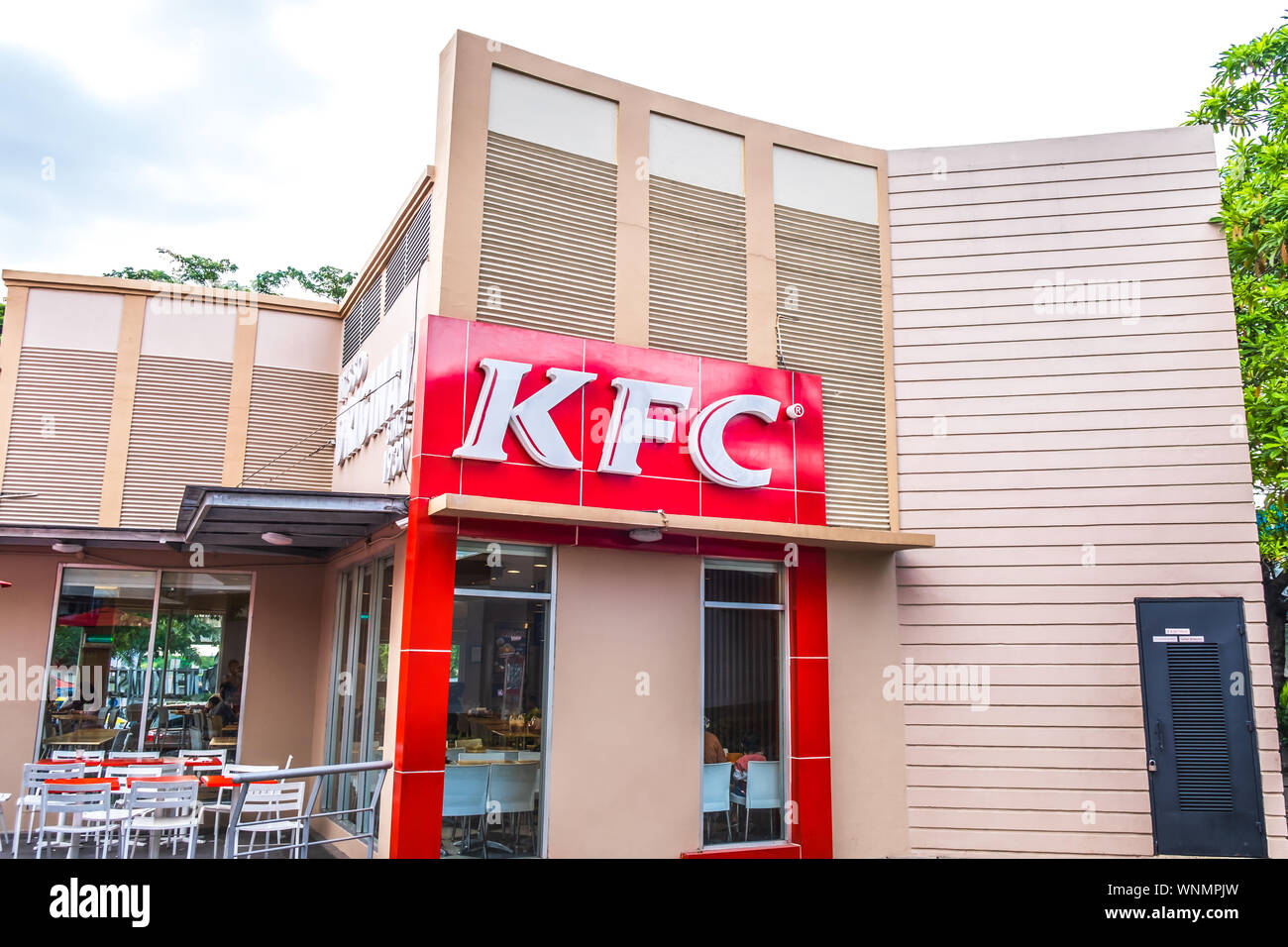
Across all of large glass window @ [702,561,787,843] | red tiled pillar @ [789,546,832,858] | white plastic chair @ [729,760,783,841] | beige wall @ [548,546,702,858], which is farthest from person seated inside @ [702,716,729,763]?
red tiled pillar @ [789,546,832,858]

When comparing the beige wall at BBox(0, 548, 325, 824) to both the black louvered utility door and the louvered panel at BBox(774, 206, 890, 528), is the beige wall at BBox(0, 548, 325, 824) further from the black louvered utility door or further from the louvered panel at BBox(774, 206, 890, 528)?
the black louvered utility door

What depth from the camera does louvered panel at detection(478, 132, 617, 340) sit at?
329 inches

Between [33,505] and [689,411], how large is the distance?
816 cm

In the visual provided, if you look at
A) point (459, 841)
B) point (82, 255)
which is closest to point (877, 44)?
point (459, 841)

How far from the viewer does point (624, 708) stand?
26.3 ft

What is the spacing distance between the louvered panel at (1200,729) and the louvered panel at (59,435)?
12.1 meters

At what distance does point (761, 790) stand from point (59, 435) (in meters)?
9.33

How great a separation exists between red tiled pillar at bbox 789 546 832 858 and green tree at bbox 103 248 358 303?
18.5 meters

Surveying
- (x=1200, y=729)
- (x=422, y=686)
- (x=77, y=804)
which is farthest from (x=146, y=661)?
(x=1200, y=729)

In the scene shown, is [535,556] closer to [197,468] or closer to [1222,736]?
[197,468]

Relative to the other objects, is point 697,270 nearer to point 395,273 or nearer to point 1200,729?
point 395,273

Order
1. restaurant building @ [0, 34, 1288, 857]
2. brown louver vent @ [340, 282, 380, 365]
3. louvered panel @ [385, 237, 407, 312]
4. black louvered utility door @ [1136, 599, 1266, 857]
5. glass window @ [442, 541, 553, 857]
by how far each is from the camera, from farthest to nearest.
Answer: brown louver vent @ [340, 282, 380, 365]
louvered panel @ [385, 237, 407, 312]
black louvered utility door @ [1136, 599, 1266, 857]
restaurant building @ [0, 34, 1288, 857]
glass window @ [442, 541, 553, 857]

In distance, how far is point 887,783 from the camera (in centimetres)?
893

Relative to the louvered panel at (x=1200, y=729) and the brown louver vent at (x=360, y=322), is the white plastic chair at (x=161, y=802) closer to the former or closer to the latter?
the brown louver vent at (x=360, y=322)
